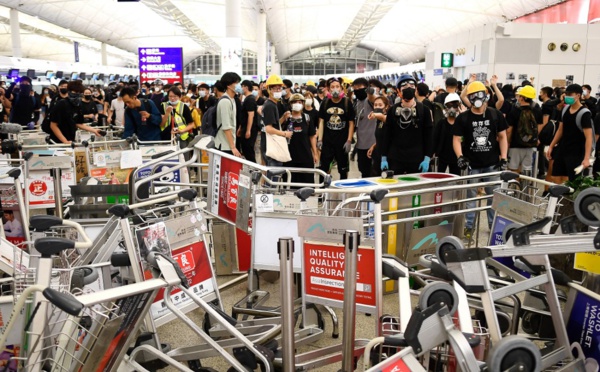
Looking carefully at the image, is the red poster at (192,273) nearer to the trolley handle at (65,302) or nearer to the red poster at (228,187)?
the red poster at (228,187)

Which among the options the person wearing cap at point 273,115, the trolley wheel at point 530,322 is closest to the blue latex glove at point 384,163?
the person wearing cap at point 273,115

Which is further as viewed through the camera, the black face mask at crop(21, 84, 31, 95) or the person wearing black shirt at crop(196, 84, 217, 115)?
the black face mask at crop(21, 84, 31, 95)

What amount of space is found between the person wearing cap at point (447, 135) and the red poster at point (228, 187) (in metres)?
3.12

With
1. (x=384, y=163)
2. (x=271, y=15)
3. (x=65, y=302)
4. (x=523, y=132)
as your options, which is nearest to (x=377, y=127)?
(x=384, y=163)

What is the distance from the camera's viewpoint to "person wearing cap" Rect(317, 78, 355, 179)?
24.7 ft

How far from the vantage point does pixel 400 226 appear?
481 centimetres

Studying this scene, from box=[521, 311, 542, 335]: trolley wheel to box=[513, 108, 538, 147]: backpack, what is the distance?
4512 millimetres

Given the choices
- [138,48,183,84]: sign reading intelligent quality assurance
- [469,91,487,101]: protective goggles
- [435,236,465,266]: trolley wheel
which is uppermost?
[138,48,183,84]: sign reading intelligent quality assurance

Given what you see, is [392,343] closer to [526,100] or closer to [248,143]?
[526,100]

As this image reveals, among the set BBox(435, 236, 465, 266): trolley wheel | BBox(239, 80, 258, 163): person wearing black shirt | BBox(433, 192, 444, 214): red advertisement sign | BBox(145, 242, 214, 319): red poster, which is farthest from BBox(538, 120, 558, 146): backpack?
BBox(435, 236, 465, 266): trolley wheel

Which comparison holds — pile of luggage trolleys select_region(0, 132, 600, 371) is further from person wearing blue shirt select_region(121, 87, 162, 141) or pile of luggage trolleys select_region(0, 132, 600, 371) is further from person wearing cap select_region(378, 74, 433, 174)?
person wearing blue shirt select_region(121, 87, 162, 141)

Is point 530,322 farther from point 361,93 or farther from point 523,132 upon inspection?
point 361,93

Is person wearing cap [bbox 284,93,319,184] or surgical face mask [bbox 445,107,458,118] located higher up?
surgical face mask [bbox 445,107,458,118]

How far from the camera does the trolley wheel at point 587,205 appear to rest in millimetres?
2539
